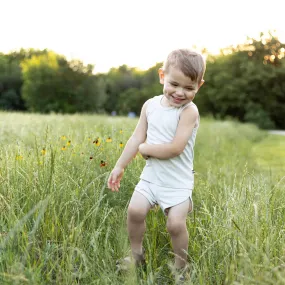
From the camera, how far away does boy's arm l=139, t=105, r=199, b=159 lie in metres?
2.31

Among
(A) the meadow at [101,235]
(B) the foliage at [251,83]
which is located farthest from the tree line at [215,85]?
(A) the meadow at [101,235]

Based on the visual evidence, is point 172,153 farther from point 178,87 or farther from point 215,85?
point 215,85

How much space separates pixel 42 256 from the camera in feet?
7.03

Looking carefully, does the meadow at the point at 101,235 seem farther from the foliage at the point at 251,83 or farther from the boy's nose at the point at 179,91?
the foliage at the point at 251,83

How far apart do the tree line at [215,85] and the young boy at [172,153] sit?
2871 centimetres

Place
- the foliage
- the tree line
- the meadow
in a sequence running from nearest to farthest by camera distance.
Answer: the meadow
the tree line
the foliage

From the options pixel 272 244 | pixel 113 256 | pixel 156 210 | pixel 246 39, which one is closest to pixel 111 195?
pixel 156 210

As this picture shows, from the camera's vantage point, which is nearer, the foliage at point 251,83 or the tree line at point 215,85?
the tree line at point 215,85

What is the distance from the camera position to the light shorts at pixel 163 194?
2.30 metres

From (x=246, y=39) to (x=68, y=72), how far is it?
612 inches

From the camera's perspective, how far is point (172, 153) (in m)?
2.31

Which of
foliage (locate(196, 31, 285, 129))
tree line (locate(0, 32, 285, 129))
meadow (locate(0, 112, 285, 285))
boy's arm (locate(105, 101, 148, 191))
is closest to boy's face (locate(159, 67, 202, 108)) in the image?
boy's arm (locate(105, 101, 148, 191))

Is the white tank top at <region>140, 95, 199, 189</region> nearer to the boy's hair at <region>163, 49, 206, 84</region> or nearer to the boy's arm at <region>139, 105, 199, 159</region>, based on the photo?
the boy's arm at <region>139, 105, 199, 159</region>

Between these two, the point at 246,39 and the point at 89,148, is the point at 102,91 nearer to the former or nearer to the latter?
the point at 246,39
